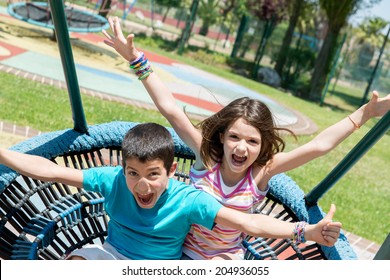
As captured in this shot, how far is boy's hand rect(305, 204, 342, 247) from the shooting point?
4.22 feet

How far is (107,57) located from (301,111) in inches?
154

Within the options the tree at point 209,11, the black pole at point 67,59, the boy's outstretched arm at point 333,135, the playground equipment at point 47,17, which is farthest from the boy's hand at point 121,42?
the tree at point 209,11

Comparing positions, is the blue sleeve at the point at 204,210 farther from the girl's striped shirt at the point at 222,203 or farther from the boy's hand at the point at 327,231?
the boy's hand at the point at 327,231

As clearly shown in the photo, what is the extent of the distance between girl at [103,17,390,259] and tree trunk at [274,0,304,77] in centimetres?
1467

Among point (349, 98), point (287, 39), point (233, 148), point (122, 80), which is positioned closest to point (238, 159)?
point (233, 148)

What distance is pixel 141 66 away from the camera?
175 centimetres

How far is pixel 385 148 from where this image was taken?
8.57 metres

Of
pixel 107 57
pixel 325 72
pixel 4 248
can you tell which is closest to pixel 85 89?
pixel 107 57

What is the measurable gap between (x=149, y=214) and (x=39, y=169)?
0.32 m

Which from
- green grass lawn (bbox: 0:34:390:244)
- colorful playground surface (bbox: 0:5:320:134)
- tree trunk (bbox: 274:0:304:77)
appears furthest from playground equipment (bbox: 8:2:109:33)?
tree trunk (bbox: 274:0:304:77)

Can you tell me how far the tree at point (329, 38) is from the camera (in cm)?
1484

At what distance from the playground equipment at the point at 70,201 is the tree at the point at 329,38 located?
13291mm

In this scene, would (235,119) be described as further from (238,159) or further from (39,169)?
(39,169)
